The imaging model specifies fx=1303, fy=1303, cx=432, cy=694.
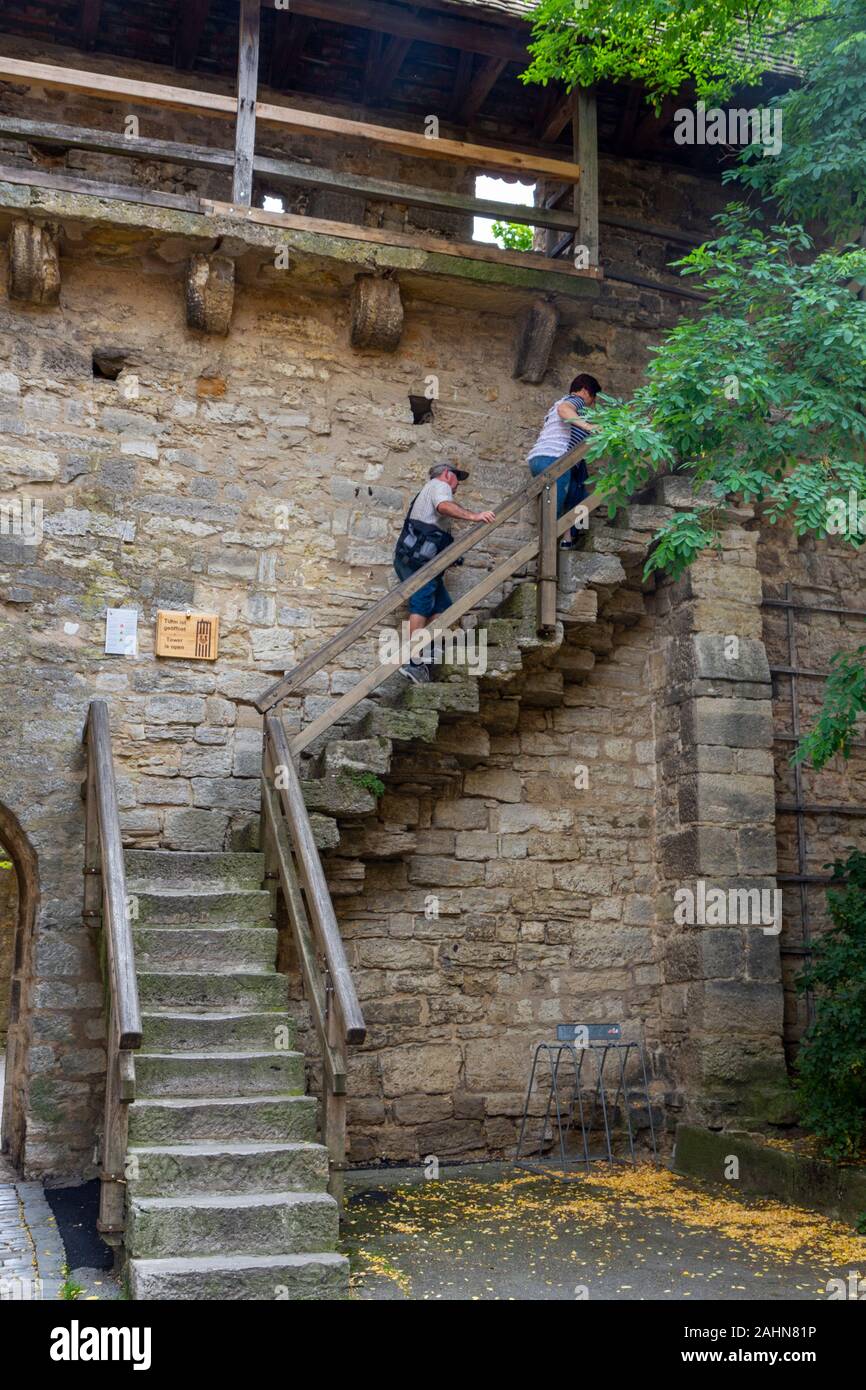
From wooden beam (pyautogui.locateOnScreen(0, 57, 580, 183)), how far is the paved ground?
5461mm

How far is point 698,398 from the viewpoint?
5.85 metres

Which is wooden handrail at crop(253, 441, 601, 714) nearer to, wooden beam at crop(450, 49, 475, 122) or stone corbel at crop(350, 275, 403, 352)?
stone corbel at crop(350, 275, 403, 352)

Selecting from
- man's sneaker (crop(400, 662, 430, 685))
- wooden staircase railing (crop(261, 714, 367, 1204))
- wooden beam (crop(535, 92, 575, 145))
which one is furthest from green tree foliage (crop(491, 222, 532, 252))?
wooden staircase railing (crop(261, 714, 367, 1204))

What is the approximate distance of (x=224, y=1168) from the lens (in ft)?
15.3

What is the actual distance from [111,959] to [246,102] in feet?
15.0

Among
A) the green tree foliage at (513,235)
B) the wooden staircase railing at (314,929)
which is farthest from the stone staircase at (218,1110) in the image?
the green tree foliage at (513,235)

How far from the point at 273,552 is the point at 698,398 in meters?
2.58

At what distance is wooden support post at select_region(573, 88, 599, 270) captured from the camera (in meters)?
7.61

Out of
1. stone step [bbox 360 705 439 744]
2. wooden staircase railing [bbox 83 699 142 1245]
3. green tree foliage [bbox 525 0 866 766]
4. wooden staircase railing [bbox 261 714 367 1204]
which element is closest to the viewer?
wooden staircase railing [bbox 83 699 142 1245]

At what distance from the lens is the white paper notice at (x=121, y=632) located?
6.86m

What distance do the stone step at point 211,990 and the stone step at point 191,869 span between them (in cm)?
64

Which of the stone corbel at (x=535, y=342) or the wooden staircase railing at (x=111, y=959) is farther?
the stone corbel at (x=535, y=342)

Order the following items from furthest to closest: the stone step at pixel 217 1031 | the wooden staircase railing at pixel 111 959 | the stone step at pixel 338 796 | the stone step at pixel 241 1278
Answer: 1. the stone step at pixel 338 796
2. the stone step at pixel 217 1031
3. the wooden staircase railing at pixel 111 959
4. the stone step at pixel 241 1278

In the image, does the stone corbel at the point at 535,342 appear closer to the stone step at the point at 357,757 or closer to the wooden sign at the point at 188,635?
the wooden sign at the point at 188,635
